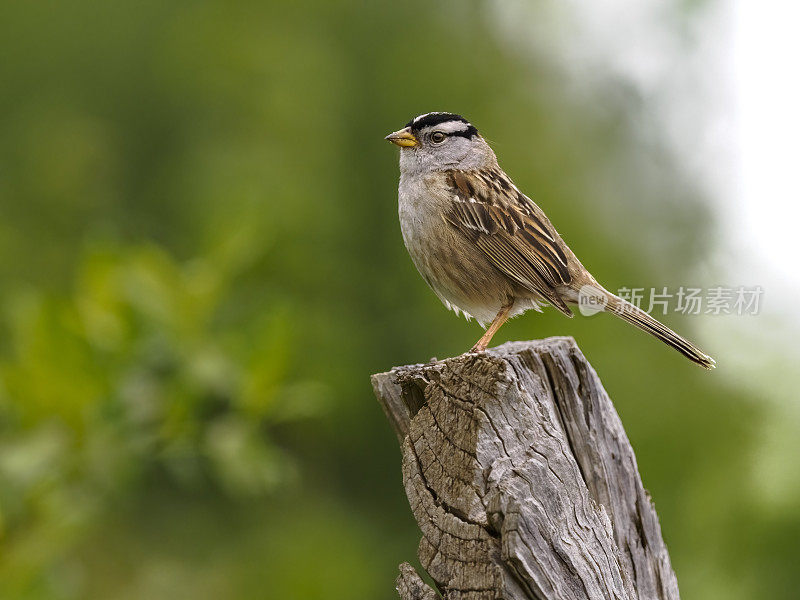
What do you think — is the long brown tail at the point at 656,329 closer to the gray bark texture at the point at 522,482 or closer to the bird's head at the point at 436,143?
the bird's head at the point at 436,143

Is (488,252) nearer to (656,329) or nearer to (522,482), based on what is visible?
(656,329)

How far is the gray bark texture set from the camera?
2.10 m

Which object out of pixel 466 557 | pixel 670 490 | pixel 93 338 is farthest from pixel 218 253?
pixel 670 490

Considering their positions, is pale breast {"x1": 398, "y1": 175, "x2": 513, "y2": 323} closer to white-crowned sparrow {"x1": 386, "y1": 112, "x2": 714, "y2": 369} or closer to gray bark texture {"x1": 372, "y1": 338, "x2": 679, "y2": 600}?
white-crowned sparrow {"x1": 386, "y1": 112, "x2": 714, "y2": 369}

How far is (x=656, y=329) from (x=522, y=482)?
2.06 meters

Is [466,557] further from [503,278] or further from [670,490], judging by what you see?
[670,490]

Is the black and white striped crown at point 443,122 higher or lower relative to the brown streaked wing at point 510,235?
higher

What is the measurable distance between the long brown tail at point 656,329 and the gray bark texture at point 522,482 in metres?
1.35

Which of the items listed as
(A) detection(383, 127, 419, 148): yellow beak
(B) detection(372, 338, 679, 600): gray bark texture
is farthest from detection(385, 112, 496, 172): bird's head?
(B) detection(372, 338, 679, 600): gray bark texture

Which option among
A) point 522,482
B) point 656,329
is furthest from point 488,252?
point 522,482

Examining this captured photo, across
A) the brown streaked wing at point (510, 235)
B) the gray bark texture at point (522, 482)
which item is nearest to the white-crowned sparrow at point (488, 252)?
the brown streaked wing at point (510, 235)

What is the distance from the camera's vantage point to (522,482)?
217 cm

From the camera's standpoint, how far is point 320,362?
5.39 m

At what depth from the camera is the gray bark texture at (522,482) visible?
2.10 metres
